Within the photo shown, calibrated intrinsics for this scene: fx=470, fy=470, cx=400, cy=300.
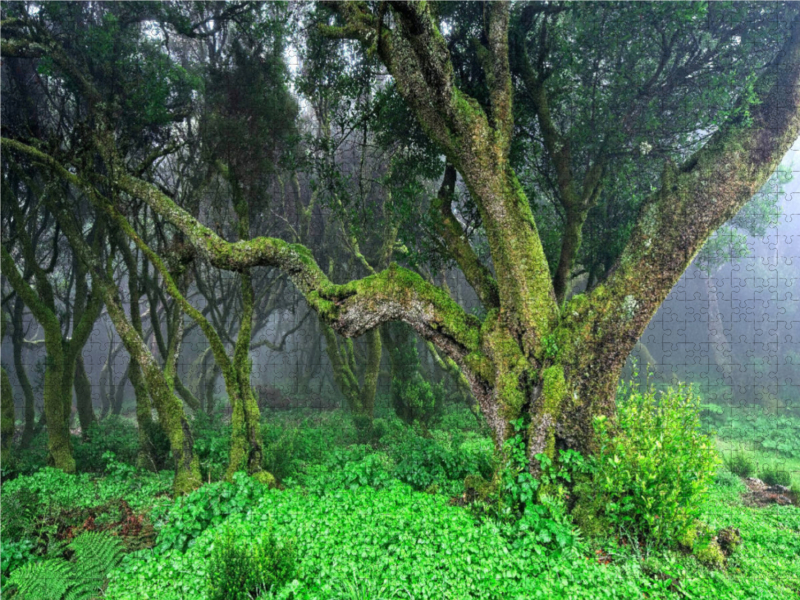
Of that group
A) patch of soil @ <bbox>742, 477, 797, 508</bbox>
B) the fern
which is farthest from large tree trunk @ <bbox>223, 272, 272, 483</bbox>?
patch of soil @ <bbox>742, 477, 797, 508</bbox>

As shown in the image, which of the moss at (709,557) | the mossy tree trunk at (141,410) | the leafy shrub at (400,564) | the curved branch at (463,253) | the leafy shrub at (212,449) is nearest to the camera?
the leafy shrub at (400,564)

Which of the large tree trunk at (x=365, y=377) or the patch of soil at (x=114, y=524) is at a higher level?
the large tree trunk at (x=365, y=377)

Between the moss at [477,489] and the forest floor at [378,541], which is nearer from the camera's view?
the forest floor at [378,541]

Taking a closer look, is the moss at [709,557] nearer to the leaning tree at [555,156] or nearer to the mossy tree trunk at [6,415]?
the leaning tree at [555,156]

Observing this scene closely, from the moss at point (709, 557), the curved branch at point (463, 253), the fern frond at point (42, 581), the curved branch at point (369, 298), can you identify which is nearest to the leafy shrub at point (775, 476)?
the moss at point (709, 557)

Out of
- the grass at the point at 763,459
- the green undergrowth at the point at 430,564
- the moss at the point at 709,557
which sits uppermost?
the green undergrowth at the point at 430,564

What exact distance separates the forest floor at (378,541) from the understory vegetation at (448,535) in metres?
0.02

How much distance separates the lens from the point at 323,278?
21.5ft

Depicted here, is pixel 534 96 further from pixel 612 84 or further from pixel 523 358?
pixel 523 358

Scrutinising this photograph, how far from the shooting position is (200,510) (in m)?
5.14

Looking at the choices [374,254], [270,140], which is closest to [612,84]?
[270,140]

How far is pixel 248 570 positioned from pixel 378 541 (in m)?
1.27

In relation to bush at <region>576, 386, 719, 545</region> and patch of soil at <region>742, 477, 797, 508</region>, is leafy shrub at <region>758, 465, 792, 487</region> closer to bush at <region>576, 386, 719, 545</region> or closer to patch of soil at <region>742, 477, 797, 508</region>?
patch of soil at <region>742, 477, 797, 508</region>

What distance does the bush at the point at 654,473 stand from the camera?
4.45m
